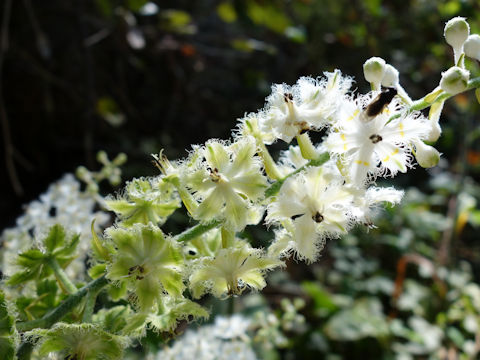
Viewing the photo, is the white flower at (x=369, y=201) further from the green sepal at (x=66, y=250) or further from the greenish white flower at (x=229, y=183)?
the green sepal at (x=66, y=250)

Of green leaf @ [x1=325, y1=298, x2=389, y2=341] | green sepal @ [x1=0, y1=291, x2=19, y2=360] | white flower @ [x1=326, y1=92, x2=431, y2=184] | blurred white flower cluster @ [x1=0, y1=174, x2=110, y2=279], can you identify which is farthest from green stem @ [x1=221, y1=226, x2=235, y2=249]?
green leaf @ [x1=325, y1=298, x2=389, y2=341]

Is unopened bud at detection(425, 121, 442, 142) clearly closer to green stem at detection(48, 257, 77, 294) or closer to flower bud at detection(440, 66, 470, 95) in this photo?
flower bud at detection(440, 66, 470, 95)

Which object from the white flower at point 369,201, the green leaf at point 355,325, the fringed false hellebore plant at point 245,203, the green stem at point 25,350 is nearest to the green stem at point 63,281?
the fringed false hellebore plant at point 245,203

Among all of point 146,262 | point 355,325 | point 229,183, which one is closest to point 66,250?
point 146,262

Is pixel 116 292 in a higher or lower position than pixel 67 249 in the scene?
lower

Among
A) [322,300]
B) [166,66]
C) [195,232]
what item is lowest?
[195,232]

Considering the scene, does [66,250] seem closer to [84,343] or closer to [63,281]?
[63,281]
